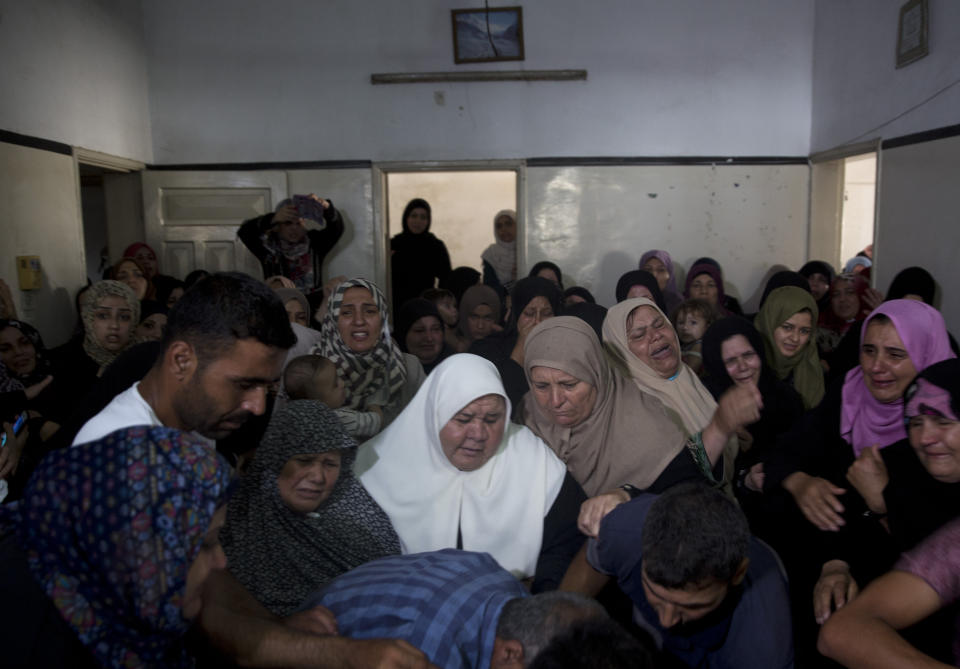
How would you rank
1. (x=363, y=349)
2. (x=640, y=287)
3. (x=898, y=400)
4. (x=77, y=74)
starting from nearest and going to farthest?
(x=898, y=400) < (x=363, y=349) < (x=640, y=287) < (x=77, y=74)

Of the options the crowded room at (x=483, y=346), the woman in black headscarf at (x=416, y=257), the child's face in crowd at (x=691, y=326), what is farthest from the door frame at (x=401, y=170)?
the child's face in crowd at (x=691, y=326)

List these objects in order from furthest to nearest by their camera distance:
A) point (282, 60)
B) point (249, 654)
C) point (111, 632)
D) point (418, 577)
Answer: point (282, 60) → point (418, 577) → point (249, 654) → point (111, 632)

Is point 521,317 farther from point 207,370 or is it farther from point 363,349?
point 207,370

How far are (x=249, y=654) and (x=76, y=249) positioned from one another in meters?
4.48

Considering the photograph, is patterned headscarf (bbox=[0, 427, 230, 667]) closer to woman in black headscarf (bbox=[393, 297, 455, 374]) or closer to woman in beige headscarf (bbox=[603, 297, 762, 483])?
woman in beige headscarf (bbox=[603, 297, 762, 483])

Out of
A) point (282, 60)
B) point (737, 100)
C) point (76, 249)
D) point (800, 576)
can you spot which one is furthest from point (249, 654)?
point (737, 100)

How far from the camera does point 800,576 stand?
6.93 feet

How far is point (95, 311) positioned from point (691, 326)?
3.05m

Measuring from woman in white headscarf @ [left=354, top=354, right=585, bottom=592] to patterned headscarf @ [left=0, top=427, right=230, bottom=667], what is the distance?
1.06m

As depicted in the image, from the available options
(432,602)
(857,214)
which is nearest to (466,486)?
(432,602)

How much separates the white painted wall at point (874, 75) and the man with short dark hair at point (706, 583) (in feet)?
13.6

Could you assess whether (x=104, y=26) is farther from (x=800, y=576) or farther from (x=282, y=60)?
(x=800, y=576)

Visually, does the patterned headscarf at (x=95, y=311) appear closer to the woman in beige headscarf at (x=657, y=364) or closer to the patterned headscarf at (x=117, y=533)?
the woman in beige headscarf at (x=657, y=364)

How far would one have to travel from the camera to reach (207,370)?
1.46 m
